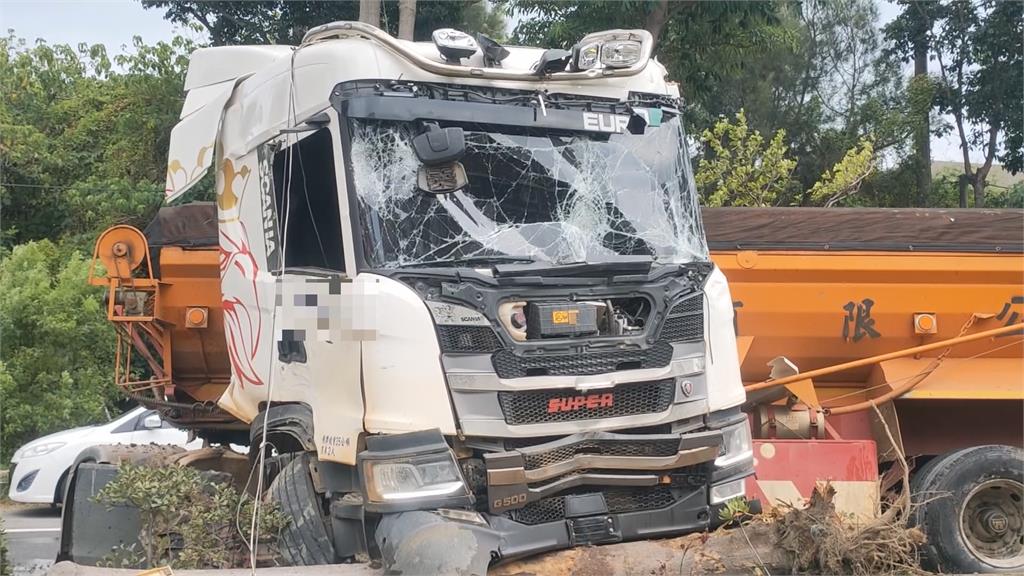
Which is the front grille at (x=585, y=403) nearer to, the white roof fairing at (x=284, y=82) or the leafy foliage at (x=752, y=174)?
the white roof fairing at (x=284, y=82)

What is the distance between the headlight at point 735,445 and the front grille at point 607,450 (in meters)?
0.36

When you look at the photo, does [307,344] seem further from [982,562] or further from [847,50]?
[847,50]

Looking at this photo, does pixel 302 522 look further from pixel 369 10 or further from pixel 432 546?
pixel 369 10

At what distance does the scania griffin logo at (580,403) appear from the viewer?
16.3 feet

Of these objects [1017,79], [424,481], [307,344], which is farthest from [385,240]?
[1017,79]

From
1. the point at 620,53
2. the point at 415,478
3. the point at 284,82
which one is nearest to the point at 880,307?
the point at 620,53

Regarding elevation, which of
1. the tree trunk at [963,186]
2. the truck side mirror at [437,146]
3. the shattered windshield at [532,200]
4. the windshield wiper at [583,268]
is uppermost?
the tree trunk at [963,186]

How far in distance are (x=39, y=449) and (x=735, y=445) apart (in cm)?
883

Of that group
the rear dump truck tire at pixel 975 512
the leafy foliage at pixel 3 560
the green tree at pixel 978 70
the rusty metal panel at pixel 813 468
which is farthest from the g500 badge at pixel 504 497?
the green tree at pixel 978 70

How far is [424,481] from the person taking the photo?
15.5 feet

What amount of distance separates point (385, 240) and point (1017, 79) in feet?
58.2

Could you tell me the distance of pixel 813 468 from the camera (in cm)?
689

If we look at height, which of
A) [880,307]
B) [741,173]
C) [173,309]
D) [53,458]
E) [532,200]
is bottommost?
[53,458]

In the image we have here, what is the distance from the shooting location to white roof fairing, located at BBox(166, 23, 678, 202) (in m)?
5.29
